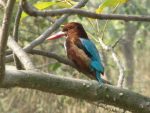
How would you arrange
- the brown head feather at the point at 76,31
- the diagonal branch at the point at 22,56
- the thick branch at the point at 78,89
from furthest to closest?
the brown head feather at the point at 76,31
the diagonal branch at the point at 22,56
the thick branch at the point at 78,89

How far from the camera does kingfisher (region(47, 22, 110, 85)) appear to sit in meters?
1.49

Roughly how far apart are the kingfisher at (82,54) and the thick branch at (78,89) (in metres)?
0.24

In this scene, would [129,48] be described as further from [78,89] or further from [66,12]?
[66,12]

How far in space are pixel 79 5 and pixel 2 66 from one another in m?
0.45

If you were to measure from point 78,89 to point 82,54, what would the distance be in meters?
0.38

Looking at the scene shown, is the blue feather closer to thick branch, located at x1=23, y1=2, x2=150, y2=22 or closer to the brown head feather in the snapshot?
the brown head feather

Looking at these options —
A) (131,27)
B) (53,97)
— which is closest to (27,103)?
(53,97)

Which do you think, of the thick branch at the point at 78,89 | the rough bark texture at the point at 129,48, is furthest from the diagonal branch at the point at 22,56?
the rough bark texture at the point at 129,48

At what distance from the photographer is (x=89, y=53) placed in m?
1.54

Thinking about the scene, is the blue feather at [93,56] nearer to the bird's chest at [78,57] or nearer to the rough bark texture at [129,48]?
the bird's chest at [78,57]

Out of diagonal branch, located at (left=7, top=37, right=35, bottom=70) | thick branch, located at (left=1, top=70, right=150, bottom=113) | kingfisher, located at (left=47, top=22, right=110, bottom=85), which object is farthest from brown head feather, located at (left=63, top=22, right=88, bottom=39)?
thick branch, located at (left=1, top=70, right=150, bottom=113)

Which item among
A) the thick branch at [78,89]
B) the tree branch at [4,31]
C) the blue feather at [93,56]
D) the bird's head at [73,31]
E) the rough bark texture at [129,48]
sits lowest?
the rough bark texture at [129,48]

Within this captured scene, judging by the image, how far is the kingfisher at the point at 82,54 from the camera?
1.49 m

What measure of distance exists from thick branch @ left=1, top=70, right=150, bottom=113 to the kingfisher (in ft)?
0.78
